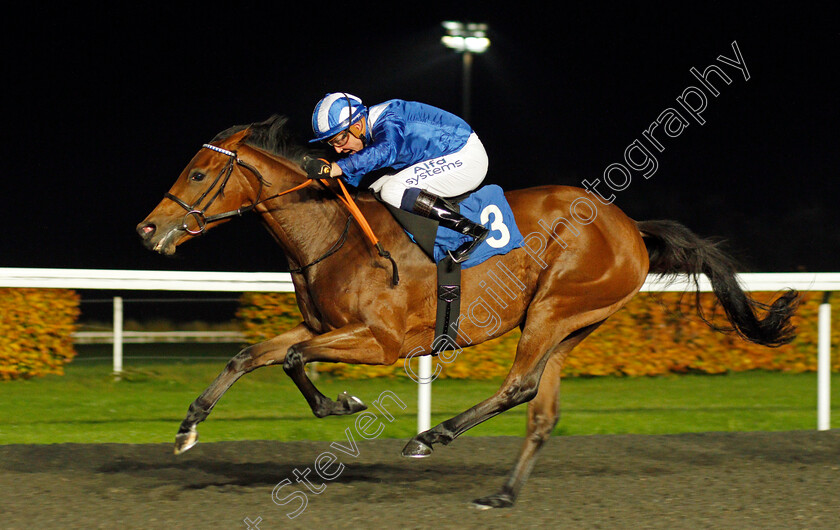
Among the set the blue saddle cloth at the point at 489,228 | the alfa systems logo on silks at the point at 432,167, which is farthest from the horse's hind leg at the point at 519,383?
the alfa systems logo on silks at the point at 432,167

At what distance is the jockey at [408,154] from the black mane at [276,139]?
0.22 m

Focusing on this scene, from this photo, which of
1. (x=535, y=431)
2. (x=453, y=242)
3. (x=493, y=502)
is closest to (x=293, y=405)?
(x=535, y=431)

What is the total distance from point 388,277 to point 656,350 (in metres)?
3.93

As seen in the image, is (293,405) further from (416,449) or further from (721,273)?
(721,273)

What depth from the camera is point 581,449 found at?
4605 mm

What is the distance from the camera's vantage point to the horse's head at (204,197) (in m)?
3.50

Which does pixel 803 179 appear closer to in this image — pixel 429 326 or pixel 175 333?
pixel 175 333

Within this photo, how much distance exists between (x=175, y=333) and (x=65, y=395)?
1702 mm

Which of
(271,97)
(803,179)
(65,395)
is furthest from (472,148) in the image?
(271,97)

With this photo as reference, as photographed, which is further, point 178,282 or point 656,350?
point 656,350

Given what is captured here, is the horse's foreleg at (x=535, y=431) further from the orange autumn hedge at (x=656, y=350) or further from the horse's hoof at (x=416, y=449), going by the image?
the orange autumn hedge at (x=656, y=350)

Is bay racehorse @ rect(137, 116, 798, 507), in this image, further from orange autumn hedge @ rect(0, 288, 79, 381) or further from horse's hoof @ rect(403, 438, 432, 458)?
orange autumn hedge @ rect(0, 288, 79, 381)

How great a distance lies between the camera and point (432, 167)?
3.83m

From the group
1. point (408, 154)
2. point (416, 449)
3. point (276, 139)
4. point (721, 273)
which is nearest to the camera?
point (416, 449)
